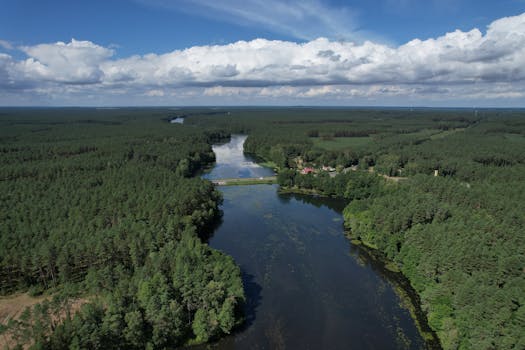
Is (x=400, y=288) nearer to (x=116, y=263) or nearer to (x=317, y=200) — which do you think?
(x=116, y=263)

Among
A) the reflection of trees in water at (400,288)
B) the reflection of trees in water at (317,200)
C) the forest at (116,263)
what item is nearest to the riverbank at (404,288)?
the reflection of trees in water at (400,288)

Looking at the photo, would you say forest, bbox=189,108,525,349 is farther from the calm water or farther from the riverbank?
the calm water

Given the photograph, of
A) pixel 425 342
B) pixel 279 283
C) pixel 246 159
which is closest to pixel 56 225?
pixel 279 283

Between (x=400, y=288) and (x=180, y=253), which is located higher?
(x=180, y=253)

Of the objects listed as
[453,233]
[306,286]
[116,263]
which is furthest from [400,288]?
[116,263]

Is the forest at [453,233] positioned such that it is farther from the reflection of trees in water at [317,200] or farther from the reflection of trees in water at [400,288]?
the reflection of trees in water at [317,200]

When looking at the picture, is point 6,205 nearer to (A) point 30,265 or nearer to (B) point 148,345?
(A) point 30,265

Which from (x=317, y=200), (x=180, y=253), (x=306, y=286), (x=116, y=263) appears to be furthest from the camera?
(x=317, y=200)

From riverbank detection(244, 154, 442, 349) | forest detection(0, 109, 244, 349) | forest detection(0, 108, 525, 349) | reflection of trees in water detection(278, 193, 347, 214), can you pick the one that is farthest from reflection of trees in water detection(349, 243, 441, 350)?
reflection of trees in water detection(278, 193, 347, 214)
